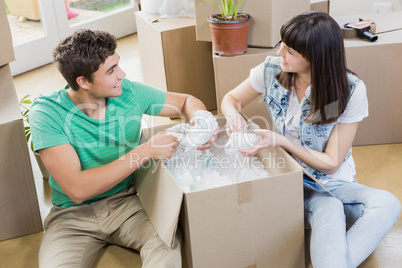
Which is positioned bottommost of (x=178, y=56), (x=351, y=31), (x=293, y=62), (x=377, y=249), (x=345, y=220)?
(x=377, y=249)

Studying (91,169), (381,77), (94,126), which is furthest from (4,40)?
(381,77)

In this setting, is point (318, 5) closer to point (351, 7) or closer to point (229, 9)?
point (229, 9)

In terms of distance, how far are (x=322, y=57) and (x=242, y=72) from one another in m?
0.68

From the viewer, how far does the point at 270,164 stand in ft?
5.65

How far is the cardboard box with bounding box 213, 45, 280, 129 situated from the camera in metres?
2.22

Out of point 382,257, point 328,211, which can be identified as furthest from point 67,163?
point 382,257

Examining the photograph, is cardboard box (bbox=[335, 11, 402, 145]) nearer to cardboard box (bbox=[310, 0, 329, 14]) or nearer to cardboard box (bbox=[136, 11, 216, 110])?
cardboard box (bbox=[310, 0, 329, 14])

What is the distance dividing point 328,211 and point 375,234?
0.50ft

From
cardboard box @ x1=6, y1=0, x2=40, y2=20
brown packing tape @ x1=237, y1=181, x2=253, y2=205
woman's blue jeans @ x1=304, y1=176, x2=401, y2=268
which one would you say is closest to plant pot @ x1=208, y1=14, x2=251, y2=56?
woman's blue jeans @ x1=304, y1=176, x2=401, y2=268

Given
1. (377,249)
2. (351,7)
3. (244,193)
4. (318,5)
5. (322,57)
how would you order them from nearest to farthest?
1. (244,193)
2. (322,57)
3. (377,249)
4. (318,5)
5. (351,7)

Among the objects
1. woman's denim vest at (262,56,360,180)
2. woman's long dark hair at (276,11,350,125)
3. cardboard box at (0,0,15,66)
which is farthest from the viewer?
cardboard box at (0,0,15,66)

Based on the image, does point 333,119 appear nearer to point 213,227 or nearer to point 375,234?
point 375,234

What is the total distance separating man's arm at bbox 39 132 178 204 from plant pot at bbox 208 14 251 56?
0.66 metres

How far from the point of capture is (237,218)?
1534 mm
